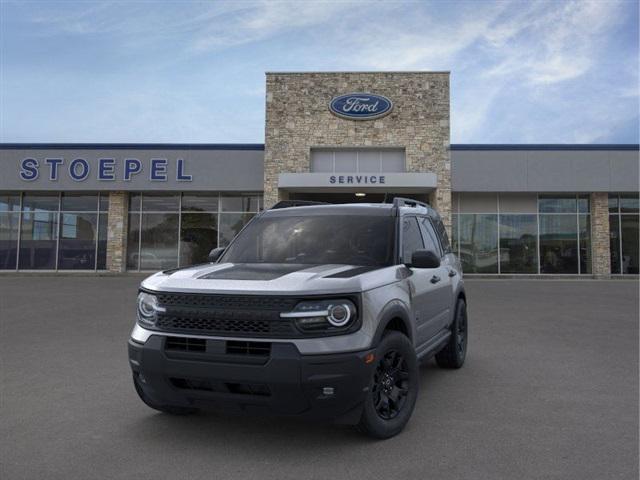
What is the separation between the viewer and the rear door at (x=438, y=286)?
5.36 metres

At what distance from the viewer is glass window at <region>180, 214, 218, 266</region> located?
24.3 metres

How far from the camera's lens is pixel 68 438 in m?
4.09

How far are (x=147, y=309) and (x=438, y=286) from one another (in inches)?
118

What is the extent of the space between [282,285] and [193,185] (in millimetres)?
20561

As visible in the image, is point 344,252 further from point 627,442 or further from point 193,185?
point 193,185

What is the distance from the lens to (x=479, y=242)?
23.9m

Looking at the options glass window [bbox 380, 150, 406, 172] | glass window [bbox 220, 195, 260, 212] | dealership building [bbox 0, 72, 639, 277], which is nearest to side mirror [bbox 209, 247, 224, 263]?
dealership building [bbox 0, 72, 639, 277]

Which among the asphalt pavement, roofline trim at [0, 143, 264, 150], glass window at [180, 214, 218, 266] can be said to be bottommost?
the asphalt pavement

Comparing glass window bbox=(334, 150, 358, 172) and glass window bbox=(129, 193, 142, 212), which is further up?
glass window bbox=(334, 150, 358, 172)

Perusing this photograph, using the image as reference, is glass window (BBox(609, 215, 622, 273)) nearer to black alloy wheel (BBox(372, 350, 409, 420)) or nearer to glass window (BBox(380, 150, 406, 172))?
glass window (BBox(380, 150, 406, 172))

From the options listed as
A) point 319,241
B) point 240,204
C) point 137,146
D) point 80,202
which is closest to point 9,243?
point 80,202

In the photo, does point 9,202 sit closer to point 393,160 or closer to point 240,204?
point 240,204

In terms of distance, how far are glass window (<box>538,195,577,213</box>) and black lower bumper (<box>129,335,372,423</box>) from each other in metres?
22.8

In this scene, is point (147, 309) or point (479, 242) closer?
point (147, 309)
